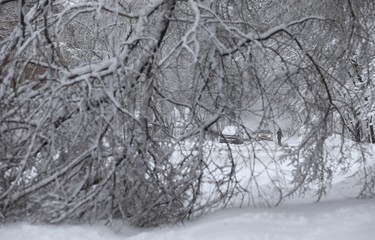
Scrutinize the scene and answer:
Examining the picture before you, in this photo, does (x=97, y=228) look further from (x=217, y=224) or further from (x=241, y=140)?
(x=241, y=140)

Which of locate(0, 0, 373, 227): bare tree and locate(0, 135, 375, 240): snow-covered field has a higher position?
locate(0, 0, 373, 227): bare tree

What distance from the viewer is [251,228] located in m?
5.62

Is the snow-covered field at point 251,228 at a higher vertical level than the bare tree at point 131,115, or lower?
lower

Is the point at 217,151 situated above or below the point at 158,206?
above

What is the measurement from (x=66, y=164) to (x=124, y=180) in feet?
2.13

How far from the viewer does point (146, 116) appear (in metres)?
6.39

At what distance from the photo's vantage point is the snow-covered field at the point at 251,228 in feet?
17.7

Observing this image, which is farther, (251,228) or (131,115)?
(131,115)

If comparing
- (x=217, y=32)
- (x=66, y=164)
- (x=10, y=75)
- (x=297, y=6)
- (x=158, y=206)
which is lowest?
(x=158, y=206)

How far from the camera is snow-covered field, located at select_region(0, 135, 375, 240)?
539 cm

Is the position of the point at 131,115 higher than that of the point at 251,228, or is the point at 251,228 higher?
the point at 131,115

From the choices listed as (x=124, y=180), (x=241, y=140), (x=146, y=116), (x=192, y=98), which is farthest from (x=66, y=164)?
(x=241, y=140)

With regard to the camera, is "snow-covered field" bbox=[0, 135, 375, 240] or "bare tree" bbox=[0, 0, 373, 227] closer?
"snow-covered field" bbox=[0, 135, 375, 240]

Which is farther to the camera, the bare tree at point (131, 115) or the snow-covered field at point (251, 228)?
the bare tree at point (131, 115)
